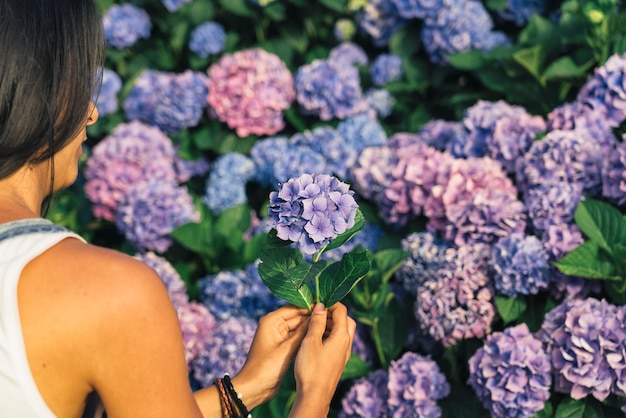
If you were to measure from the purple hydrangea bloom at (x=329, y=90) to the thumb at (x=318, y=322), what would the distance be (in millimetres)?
1705

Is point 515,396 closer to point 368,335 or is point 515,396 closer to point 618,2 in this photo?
point 368,335

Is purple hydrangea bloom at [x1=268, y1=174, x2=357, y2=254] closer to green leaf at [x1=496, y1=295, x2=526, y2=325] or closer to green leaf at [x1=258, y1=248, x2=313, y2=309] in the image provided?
green leaf at [x1=258, y1=248, x2=313, y2=309]

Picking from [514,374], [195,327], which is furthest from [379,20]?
[514,374]

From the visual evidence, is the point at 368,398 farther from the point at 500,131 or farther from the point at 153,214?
the point at 153,214

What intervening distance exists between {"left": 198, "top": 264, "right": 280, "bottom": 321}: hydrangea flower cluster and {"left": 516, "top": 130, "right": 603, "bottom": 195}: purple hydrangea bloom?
0.93m

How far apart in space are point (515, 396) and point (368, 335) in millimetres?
566

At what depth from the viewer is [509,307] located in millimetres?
2221

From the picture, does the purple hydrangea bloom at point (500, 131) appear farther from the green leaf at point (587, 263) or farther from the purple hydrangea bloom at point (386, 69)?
the purple hydrangea bloom at point (386, 69)

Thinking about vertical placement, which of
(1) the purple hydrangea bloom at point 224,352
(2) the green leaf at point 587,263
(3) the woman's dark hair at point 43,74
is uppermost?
(3) the woman's dark hair at point 43,74

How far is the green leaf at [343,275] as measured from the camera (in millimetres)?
1508

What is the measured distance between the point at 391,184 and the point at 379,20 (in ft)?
3.31

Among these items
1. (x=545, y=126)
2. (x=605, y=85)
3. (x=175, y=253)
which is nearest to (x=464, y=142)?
(x=545, y=126)

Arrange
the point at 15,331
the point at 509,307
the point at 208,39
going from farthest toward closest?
1. the point at 208,39
2. the point at 509,307
3. the point at 15,331

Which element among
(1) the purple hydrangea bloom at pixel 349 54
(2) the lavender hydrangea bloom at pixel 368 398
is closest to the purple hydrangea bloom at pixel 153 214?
(1) the purple hydrangea bloom at pixel 349 54
